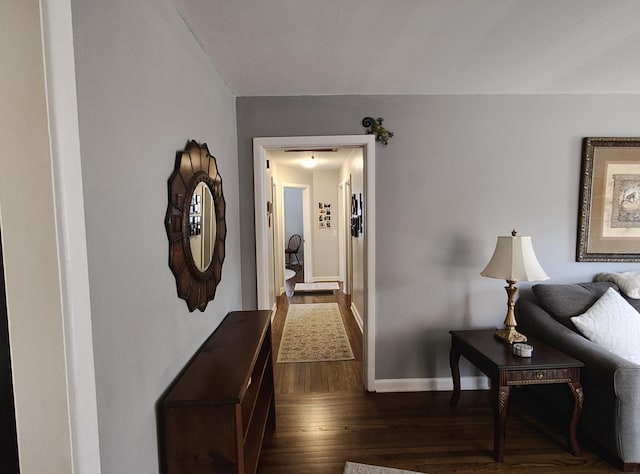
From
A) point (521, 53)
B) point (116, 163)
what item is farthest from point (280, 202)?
point (116, 163)

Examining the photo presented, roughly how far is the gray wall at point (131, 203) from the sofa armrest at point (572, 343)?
86.6 inches

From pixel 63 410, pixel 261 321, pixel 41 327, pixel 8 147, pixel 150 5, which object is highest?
pixel 150 5

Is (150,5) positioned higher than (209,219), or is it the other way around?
(150,5)

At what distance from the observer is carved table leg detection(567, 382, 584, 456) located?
1912 mm

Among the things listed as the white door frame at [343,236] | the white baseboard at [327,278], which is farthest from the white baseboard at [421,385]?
the white baseboard at [327,278]

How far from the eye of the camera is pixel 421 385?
265 cm

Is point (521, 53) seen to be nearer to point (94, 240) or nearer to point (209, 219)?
point (209, 219)

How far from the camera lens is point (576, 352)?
2016mm

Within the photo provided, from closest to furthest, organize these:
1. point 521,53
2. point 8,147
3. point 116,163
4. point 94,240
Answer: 1. point 8,147
2. point 94,240
3. point 116,163
4. point 521,53

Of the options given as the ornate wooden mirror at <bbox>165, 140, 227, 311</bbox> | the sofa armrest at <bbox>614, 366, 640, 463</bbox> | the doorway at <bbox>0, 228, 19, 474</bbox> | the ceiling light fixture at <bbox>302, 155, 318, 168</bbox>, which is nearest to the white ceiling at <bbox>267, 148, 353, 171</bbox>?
the ceiling light fixture at <bbox>302, 155, 318, 168</bbox>

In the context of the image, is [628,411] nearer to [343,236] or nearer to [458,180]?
[458,180]

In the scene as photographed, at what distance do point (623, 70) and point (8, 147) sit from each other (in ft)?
10.2

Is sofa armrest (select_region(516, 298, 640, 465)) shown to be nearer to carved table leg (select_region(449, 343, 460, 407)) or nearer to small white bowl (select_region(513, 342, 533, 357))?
small white bowl (select_region(513, 342, 533, 357))

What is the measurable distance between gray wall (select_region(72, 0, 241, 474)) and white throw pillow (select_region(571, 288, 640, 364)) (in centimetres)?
247
